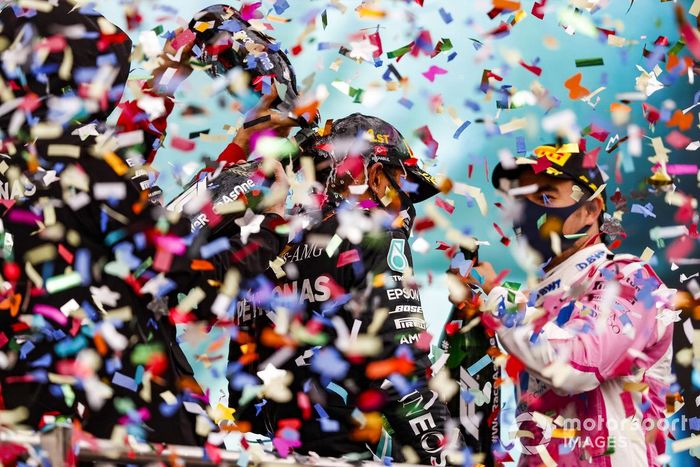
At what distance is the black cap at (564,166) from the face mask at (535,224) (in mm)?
103

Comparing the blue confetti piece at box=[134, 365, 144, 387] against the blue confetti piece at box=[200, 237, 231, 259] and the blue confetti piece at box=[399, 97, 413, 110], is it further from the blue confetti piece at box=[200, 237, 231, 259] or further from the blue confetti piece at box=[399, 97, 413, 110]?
the blue confetti piece at box=[399, 97, 413, 110]

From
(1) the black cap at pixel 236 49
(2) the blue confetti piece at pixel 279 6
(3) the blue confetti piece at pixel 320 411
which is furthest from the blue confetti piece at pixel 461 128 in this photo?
(3) the blue confetti piece at pixel 320 411

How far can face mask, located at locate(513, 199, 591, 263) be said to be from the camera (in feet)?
12.5

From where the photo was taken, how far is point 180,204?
3.31 meters

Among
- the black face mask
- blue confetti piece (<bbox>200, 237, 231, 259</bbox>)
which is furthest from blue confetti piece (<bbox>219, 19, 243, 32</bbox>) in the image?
blue confetti piece (<bbox>200, 237, 231, 259</bbox>)

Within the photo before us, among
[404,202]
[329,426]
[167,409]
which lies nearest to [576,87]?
[404,202]

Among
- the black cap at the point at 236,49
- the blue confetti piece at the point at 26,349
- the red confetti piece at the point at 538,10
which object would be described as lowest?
the blue confetti piece at the point at 26,349

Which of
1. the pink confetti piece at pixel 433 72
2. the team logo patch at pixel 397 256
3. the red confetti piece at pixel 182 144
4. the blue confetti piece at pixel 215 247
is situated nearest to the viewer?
the blue confetti piece at pixel 215 247

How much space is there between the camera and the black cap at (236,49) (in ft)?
12.6

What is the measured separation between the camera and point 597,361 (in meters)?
3.37

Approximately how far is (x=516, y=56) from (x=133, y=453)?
2.27 meters

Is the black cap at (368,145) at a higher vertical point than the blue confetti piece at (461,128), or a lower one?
lower

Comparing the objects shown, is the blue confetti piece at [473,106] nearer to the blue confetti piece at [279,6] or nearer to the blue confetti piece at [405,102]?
the blue confetti piece at [405,102]

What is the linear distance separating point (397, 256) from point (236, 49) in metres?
1.00
